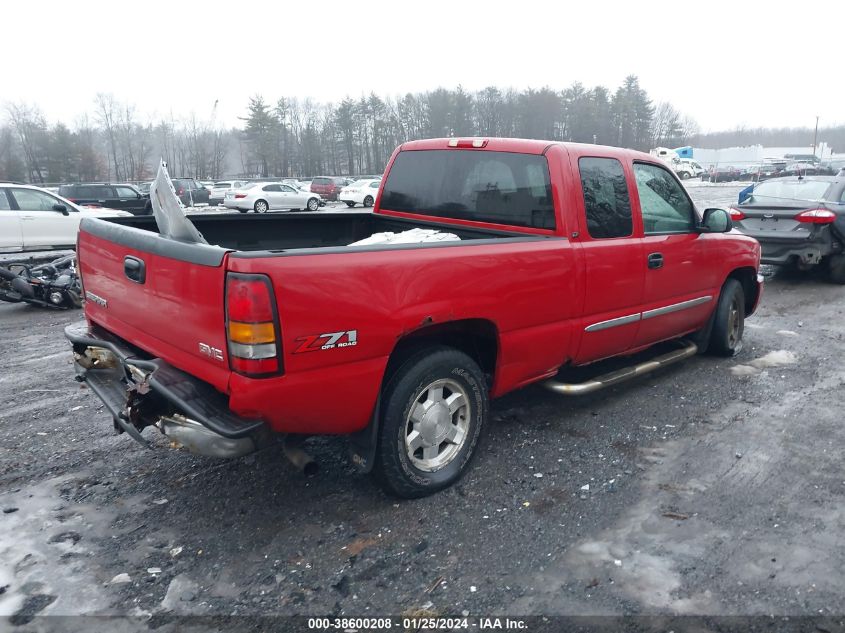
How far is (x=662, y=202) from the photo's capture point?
16.4ft

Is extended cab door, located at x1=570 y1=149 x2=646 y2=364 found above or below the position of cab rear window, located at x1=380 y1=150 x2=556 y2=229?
below

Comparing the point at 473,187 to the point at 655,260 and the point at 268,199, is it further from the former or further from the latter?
the point at 268,199

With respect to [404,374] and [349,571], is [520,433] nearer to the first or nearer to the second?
[404,374]

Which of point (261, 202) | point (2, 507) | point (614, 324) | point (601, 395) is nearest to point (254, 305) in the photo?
point (2, 507)

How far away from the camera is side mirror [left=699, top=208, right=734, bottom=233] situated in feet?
16.9

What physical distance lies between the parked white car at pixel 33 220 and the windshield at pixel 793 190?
1136 cm

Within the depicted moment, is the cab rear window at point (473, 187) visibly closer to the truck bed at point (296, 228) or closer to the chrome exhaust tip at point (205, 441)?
the truck bed at point (296, 228)

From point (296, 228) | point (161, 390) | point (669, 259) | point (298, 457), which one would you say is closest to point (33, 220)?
point (296, 228)

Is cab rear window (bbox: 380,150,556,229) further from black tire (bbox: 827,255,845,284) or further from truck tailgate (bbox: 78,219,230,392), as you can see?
black tire (bbox: 827,255,845,284)

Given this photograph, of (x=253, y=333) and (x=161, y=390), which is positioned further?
(x=161, y=390)

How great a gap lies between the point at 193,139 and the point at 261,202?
66274 millimetres

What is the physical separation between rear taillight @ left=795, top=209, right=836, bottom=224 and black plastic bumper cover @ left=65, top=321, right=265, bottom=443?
9.61 m

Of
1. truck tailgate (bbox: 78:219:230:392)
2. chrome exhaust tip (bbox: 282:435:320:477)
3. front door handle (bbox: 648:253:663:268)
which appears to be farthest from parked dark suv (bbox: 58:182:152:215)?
chrome exhaust tip (bbox: 282:435:320:477)

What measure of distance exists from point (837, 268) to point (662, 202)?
6.90 meters
